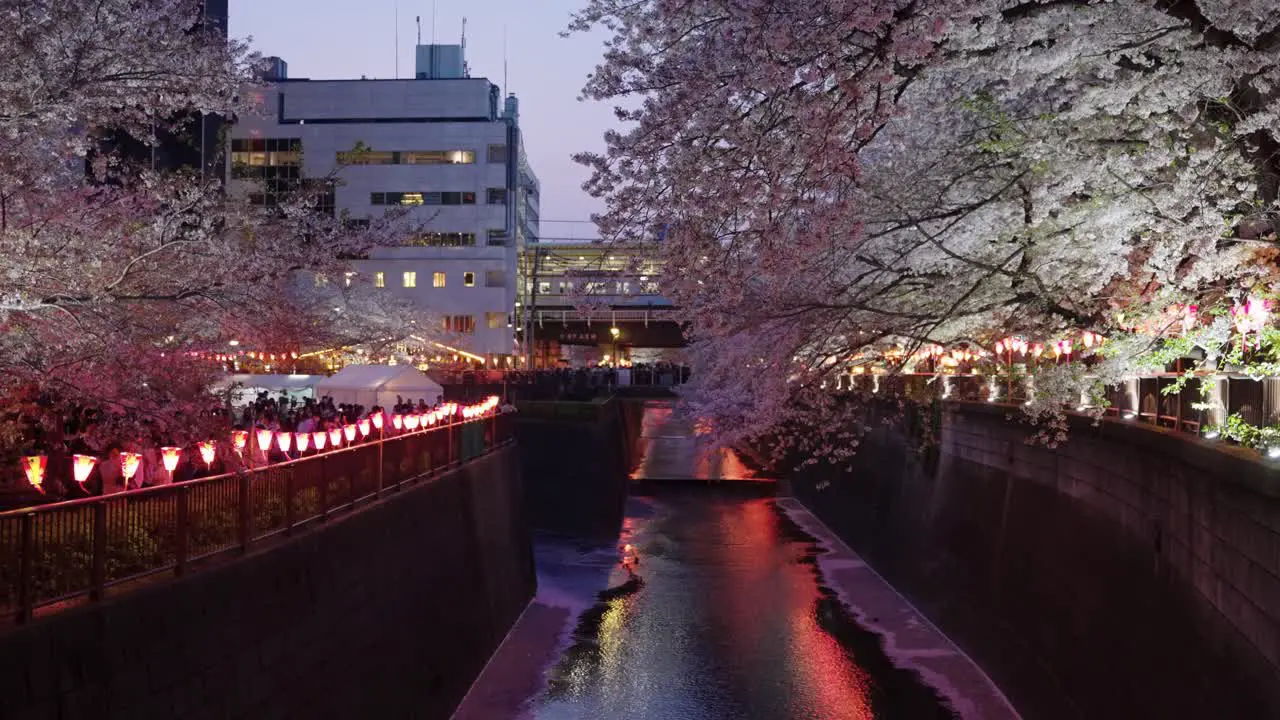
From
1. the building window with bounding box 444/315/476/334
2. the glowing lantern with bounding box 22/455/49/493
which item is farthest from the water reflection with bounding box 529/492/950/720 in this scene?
the building window with bounding box 444/315/476/334

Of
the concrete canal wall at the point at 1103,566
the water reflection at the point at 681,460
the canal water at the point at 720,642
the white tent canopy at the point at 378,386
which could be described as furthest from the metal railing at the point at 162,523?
the water reflection at the point at 681,460

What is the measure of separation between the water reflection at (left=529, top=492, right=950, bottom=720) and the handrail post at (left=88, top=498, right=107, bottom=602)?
10.8m

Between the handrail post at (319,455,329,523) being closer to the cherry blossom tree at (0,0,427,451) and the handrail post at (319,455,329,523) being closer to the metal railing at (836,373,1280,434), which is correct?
the cherry blossom tree at (0,0,427,451)

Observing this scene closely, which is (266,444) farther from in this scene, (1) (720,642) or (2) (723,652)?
(1) (720,642)

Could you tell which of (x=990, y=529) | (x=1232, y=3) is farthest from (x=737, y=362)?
(x=1232, y=3)

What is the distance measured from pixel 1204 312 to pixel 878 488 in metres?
20.1

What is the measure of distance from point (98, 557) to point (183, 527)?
139 centimetres

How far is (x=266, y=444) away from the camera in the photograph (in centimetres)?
1399

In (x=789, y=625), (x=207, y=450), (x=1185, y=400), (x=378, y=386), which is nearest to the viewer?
→ (x=207, y=450)

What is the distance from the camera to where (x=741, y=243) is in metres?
11.9

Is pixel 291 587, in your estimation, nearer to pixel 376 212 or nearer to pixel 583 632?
pixel 583 632

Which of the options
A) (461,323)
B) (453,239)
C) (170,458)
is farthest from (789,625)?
(453,239)

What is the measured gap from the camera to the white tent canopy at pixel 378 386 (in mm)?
29484

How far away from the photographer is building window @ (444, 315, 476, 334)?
77125mm
